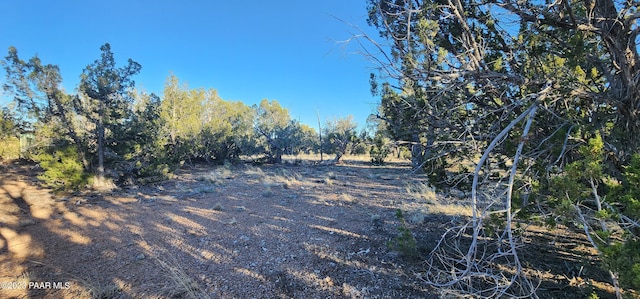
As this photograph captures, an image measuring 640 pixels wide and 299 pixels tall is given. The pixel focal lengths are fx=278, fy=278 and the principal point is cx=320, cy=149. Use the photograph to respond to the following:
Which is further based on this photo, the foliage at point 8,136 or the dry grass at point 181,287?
the foliage at point 8,136

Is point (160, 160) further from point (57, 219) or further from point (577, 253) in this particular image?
point (577, 253)

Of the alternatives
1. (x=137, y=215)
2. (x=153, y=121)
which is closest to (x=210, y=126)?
(x=153, y=121)

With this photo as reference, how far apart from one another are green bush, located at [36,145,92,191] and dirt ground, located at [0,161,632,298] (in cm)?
67

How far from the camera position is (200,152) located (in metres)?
21.1

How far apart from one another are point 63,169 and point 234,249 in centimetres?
858

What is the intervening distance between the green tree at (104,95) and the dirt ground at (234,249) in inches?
112

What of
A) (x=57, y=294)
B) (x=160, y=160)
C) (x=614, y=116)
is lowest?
(x=57, y=294)

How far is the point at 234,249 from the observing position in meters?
5.00

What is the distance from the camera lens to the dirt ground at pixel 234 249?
11.7ft

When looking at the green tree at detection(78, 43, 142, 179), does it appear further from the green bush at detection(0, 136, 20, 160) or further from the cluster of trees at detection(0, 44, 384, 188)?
the green bush at detection(0, 136, 20, 160)

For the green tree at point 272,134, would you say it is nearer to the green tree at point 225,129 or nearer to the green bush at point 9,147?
the green tree at point 225,129

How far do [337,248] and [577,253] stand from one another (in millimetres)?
3504

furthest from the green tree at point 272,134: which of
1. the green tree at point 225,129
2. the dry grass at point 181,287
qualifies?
the dry grass at point 181,287

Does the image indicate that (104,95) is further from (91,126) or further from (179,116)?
(179,116)
